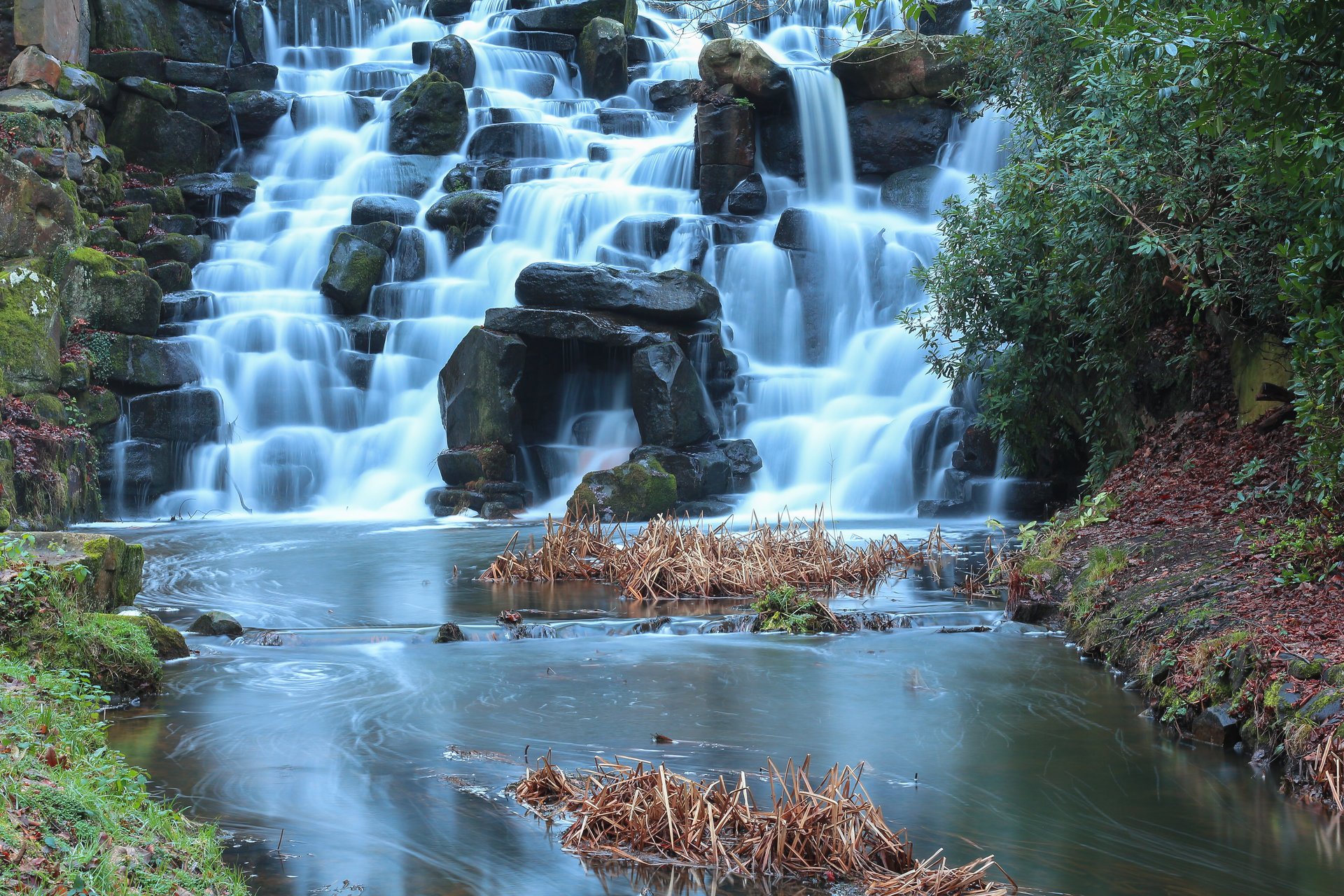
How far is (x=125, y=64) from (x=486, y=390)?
52.0 ft

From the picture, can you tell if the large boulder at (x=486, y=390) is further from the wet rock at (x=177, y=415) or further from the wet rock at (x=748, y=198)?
the wet rock at (x=748, y=198)

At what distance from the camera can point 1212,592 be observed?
7.29 m

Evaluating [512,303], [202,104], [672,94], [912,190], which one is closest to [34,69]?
[202,104]

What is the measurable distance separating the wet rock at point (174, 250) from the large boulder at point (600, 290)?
8965 millimetres

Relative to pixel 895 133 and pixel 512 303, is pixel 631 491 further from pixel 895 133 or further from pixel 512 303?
pixel 895 133

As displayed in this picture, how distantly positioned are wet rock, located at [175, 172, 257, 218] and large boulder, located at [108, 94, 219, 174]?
34.5 inches

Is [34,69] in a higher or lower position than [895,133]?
higher

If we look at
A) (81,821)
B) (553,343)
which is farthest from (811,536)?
(553,343)

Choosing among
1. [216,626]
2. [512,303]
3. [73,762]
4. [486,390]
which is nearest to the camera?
[73,762]

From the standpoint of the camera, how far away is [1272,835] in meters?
4.94

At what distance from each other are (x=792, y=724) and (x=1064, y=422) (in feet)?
29.5

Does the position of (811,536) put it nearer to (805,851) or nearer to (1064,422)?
(1064,422)

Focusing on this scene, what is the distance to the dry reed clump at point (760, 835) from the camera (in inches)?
169

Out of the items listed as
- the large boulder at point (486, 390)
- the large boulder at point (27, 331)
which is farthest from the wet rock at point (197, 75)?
the large boulder at point (486, 390)
